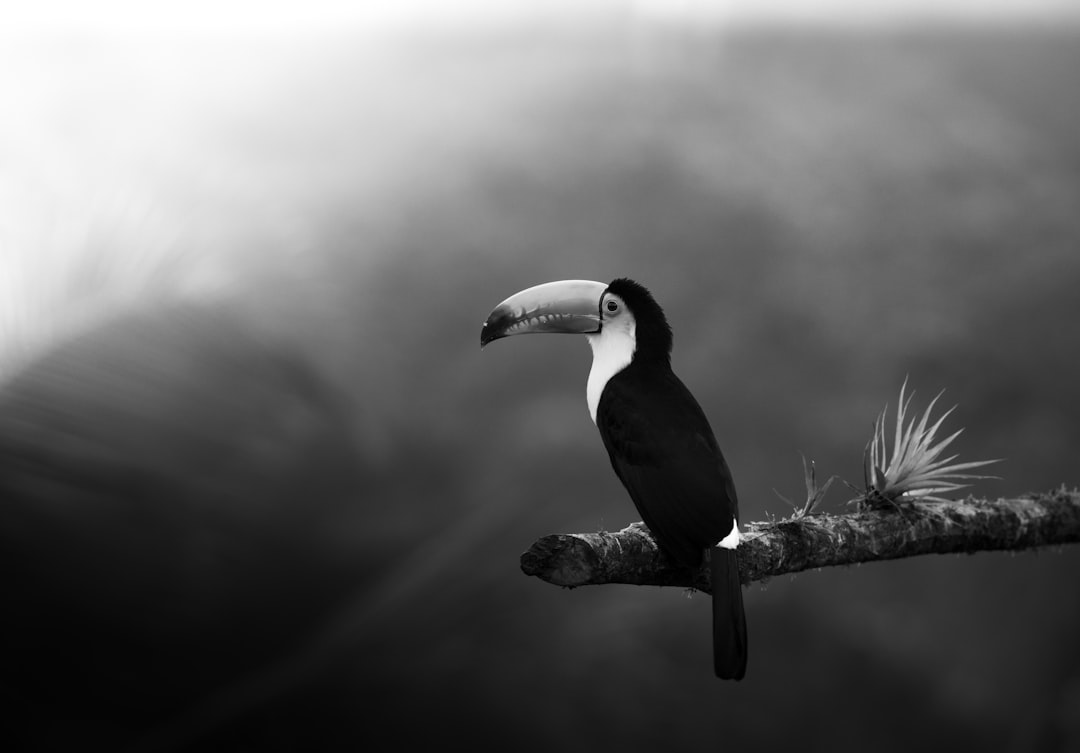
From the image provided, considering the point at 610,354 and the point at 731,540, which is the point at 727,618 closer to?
the point at 731,540

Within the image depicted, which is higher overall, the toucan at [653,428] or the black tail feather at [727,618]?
the toucan at [653,428]

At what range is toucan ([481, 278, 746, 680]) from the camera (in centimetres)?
251

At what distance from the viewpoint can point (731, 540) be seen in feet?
8.45

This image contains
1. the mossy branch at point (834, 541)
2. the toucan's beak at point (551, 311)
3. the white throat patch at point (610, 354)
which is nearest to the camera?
the mossy branch at point (834, 541)

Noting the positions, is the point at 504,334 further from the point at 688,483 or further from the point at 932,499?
the point at 932,499

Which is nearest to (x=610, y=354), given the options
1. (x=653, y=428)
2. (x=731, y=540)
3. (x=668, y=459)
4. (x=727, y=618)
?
(x=653, y=428)

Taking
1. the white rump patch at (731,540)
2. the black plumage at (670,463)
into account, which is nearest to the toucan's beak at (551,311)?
the black plumage at (670,463)

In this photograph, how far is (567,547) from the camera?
2.37m

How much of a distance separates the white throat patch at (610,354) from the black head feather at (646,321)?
0.10ft

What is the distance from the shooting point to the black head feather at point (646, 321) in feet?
10.2

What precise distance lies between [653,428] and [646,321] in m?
0.46

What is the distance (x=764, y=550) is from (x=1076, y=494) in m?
1.61

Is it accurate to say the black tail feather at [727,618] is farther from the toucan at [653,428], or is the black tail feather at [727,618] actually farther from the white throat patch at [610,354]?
the white throat patch at [610,354]

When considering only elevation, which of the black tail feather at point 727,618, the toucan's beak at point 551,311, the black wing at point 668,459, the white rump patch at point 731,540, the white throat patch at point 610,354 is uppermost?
the toucan's beak at point 551,311
